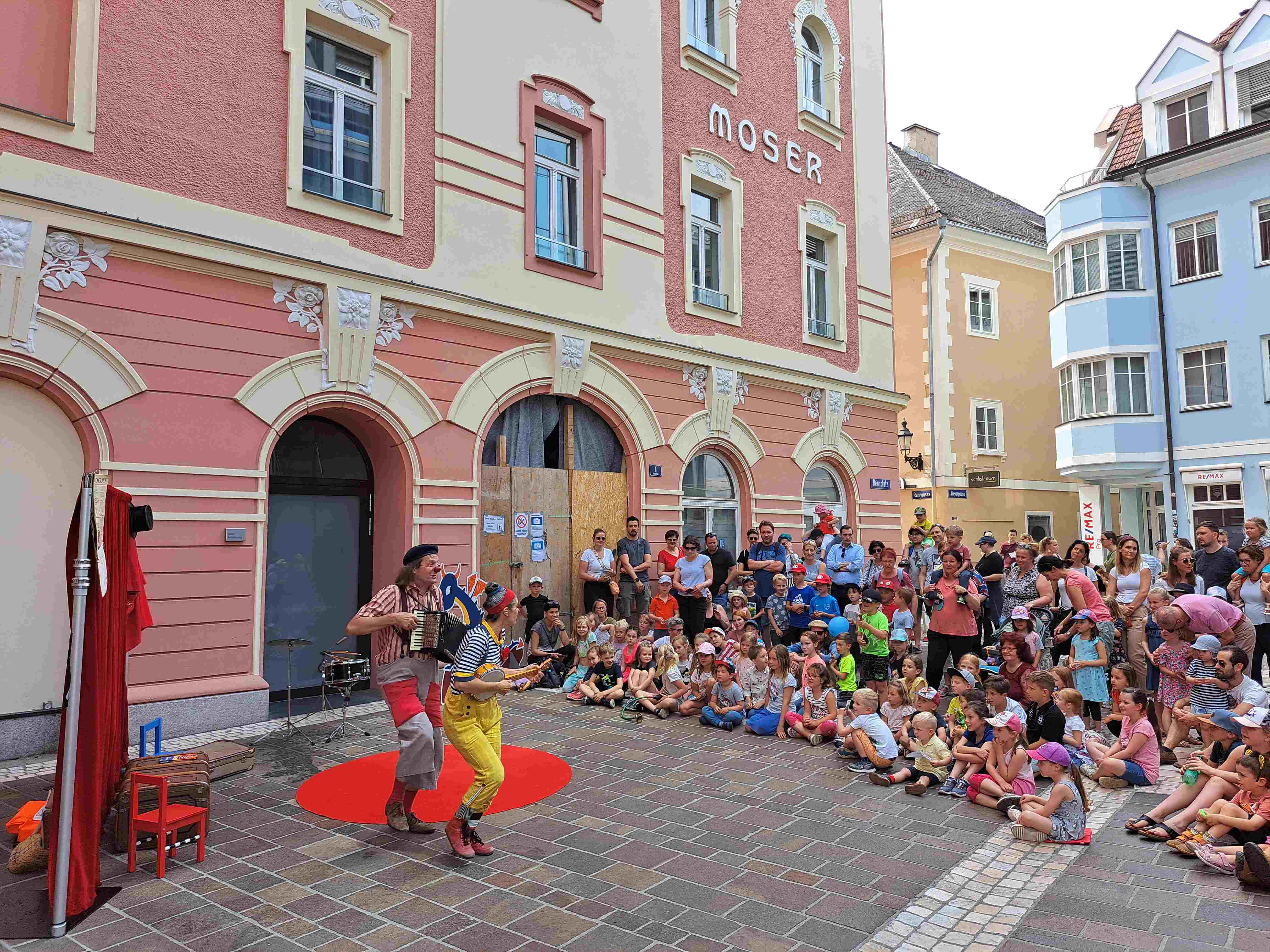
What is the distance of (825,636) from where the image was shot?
1011 cm

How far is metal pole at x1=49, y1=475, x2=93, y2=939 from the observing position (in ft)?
14.6

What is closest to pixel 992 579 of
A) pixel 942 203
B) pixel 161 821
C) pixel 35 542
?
pixel 161 821

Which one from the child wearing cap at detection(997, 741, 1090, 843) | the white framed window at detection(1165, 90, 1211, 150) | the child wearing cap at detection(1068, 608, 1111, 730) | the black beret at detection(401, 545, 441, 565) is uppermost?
the white framed window at detection(1165, 90, 1211, 150)

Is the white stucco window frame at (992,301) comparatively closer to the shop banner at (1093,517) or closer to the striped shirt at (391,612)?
the shop banner at (1093,517)

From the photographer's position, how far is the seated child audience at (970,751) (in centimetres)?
692

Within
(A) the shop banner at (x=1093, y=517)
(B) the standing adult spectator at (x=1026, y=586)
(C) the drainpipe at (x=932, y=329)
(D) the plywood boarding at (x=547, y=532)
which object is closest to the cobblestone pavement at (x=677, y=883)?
(B) the standing adult spectator at (x=1026, y=586)

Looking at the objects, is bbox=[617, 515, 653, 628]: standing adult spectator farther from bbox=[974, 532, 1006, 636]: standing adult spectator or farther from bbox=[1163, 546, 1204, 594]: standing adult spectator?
bbox=[1163, 546, 1204, 594]: standing adult spectator

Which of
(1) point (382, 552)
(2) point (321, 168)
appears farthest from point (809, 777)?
(2) point (321, 168)

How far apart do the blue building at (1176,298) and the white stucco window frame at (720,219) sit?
13.3m

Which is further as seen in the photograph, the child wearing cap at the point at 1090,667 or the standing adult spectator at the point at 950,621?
the standing adult spectator at the point at 950,621

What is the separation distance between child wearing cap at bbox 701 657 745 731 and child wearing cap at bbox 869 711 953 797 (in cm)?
206

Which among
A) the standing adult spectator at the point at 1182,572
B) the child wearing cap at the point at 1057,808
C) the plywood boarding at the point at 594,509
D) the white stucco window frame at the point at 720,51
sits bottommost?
the child wearing cap at the point at 1057,808

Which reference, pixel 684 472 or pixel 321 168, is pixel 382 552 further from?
pixel 684 472

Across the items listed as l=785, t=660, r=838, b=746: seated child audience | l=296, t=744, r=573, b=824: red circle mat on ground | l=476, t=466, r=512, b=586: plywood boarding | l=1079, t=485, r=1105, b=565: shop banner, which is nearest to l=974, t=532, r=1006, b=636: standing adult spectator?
l=785, t=660, r=838, b=746: seated child audience
